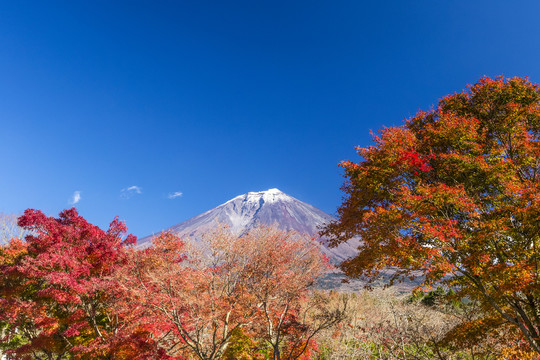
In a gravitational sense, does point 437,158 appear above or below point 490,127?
below

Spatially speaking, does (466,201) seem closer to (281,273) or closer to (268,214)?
(281,273)

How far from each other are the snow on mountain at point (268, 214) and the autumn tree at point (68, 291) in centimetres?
10237

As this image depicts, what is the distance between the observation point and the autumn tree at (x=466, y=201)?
6.52m

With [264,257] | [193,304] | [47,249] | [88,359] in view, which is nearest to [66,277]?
[47,249]

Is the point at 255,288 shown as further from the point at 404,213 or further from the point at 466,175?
the point at 466,175

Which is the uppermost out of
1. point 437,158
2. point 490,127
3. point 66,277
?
point 490,127

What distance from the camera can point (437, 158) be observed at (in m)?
8.64

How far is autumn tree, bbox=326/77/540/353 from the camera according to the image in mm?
6516

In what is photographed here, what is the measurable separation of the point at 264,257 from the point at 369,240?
345 cm

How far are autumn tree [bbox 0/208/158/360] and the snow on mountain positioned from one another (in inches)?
4030

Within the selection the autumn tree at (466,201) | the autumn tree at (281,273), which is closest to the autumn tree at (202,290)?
the autumn tree at (281,273)

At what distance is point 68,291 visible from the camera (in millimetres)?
9992

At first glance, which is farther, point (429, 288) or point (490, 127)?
point (490, 127)

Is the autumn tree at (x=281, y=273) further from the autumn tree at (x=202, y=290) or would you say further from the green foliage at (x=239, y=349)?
the green foliage at (x=239, y=349)
